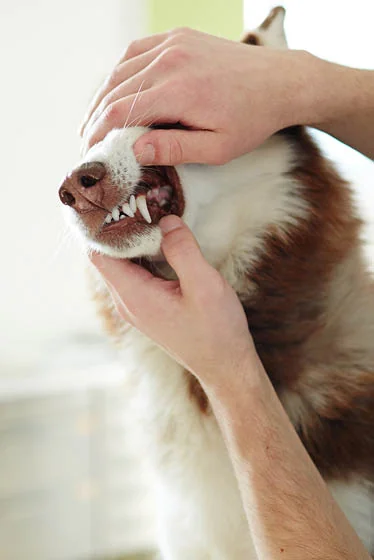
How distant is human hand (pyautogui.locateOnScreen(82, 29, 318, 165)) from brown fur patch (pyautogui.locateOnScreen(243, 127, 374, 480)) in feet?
0.52

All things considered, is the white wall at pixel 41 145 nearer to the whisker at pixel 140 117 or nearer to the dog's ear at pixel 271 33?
the dog's ear at pixel 271 33

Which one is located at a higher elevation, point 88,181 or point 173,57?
point 173,57

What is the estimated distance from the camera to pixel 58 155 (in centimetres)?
282

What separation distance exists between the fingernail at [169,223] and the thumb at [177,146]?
84 mm

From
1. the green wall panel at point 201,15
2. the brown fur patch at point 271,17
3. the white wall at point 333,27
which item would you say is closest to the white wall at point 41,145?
the green wall panel at point 201,15

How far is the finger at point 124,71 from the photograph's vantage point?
99 centimetres

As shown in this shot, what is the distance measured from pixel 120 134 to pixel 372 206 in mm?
692

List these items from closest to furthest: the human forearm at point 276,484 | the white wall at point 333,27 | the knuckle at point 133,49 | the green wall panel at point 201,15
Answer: the human forearm at point 276,484 < the knuckle at point 133,49 < the white wall at point 333,27 < the green wall panel at point 201,15

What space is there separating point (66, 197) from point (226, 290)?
0.25 meters

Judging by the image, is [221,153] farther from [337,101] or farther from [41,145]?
[41,145]

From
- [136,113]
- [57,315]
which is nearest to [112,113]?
[136,113]

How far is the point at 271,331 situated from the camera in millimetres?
1092

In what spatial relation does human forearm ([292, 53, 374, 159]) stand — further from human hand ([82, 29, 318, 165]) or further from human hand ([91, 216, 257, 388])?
human hand ([91, 216, 257, 388])

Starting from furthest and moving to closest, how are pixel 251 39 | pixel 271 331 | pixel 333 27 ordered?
pixel 333 27
pixel 251 39
pixel 271 331
